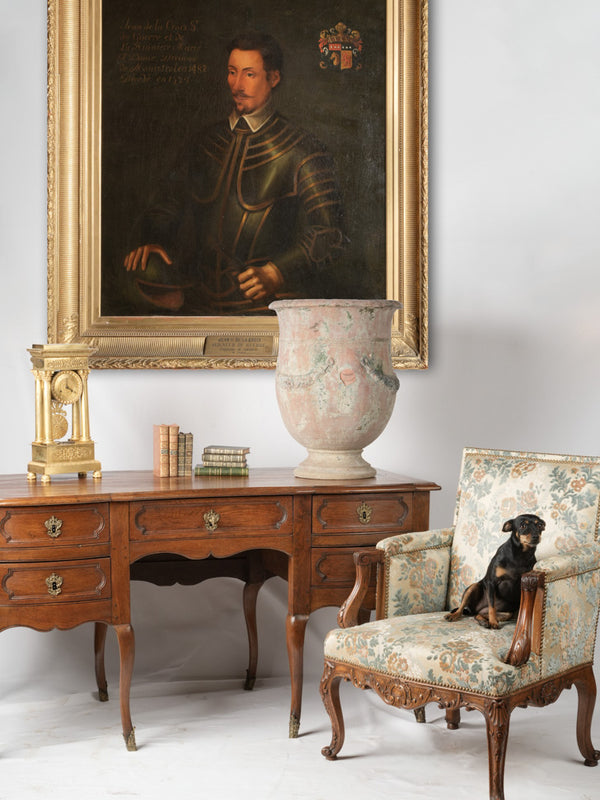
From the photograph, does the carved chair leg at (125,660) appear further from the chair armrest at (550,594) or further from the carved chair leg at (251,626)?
the chair armrest at (550,594)

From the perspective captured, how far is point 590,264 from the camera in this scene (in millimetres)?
5008

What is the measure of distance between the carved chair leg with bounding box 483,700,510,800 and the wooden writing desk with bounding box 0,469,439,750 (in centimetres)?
95

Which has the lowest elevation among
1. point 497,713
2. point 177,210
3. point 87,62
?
point 497,713

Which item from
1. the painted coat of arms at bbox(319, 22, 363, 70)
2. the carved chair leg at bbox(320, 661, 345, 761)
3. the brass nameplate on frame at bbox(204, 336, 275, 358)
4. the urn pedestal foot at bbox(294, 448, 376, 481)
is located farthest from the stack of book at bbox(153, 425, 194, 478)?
the painted coat of arms at bbox(319, 22, 363, 70)

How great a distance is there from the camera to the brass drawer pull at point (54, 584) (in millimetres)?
3639

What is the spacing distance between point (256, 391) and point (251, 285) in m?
0.52

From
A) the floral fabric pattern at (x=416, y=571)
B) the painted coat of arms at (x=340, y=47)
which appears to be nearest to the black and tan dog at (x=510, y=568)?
the floral fabric pattern at (x=416, y=571)

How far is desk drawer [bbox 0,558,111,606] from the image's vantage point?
3588mm

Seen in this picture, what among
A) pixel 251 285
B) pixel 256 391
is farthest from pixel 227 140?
pixel 256 391

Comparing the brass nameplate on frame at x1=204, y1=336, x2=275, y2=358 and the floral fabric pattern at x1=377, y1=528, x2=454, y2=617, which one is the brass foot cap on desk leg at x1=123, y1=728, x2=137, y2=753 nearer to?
the floral fabric pattern at x1=377, y1=528, x2=454, y2=617

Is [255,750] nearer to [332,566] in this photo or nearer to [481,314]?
[332,566]

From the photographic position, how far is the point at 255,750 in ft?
12.7

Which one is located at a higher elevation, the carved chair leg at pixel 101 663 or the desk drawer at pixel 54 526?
the desk drawer at pixel 54 526

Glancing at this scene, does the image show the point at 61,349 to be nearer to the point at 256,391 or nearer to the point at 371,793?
the point at 256,391
